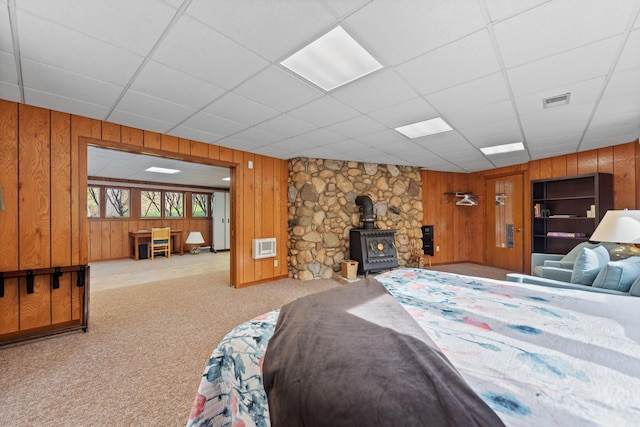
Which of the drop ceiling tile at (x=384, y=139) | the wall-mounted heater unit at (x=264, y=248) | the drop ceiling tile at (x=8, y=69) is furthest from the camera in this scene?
the wall-mounted heater unit at (x=264, y=248)

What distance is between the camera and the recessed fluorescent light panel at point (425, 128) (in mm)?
3131

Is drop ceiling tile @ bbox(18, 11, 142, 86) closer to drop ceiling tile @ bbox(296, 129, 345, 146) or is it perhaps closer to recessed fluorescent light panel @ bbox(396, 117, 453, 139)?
drop ceiling tile @ bbox(296, 129, 345, 146)

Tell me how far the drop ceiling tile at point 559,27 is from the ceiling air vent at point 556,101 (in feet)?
3.03

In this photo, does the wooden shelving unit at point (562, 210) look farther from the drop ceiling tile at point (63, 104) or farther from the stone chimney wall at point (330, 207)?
the drop ceiling tile at point (63, 104)

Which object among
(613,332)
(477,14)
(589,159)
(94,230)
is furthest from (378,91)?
(94,230)

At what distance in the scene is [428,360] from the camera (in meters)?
0.82

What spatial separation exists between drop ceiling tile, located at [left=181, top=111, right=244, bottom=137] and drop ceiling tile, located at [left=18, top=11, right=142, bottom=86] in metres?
0.84

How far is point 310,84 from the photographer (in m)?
2.21

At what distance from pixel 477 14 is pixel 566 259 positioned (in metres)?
3.70

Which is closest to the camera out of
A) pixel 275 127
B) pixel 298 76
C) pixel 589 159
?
pixel 298 76

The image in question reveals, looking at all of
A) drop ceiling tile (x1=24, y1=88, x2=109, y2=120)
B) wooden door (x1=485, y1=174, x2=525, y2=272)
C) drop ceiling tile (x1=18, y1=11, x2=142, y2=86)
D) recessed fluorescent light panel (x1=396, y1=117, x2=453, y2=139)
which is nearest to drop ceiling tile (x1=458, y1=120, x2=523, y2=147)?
recessed fluorescent light panel (x1=396, y1=117, x2=453, y2=139)

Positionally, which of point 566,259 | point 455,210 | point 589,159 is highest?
point 589,159

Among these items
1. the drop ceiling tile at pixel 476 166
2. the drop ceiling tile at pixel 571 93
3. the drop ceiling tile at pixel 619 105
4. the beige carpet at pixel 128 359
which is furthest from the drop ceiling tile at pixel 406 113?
the drop ceiling tile at pixel 476 166

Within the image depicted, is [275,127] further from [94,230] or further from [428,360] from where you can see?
[94,230]
